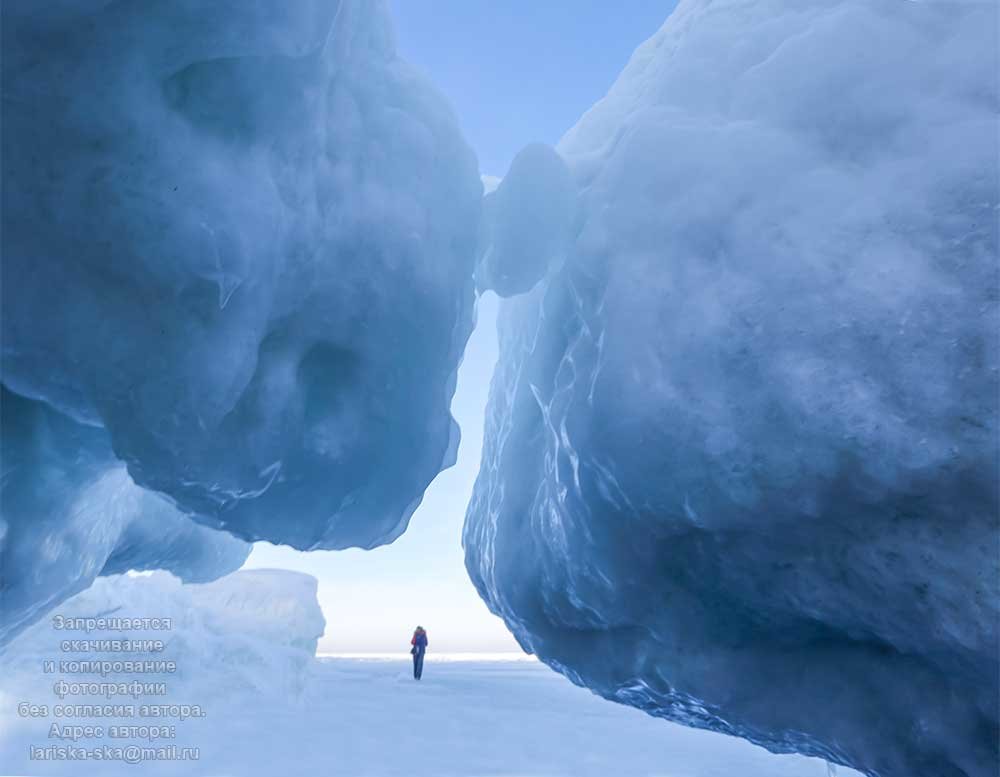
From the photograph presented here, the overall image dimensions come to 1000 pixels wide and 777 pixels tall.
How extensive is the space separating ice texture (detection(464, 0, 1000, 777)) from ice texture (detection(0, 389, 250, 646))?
102 inches

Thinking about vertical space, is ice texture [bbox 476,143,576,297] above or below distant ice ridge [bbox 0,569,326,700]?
above

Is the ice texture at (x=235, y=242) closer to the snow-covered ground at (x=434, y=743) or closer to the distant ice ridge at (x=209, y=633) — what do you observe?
the snow-covered ground at (x=434, y=743)

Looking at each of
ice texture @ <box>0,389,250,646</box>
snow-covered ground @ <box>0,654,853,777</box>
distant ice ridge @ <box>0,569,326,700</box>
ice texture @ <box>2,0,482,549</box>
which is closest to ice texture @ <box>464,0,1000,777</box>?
ice texture @ <box>2,0,482,549</box>

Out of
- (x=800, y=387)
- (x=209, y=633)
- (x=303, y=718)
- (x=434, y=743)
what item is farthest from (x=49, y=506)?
(x=209, y=633)

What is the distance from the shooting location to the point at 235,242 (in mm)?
2467

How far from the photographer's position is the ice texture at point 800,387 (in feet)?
6.80

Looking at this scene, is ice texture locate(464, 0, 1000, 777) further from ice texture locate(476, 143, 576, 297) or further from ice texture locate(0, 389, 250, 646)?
ice texture locate(0, 389, 250, 646)

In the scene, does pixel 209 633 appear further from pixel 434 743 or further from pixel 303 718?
pixel 434 743

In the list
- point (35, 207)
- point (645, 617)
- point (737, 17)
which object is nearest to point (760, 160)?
point (737, 17)

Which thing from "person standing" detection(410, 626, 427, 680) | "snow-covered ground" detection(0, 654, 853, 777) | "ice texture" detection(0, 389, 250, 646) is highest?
"person standing" detection(410, 626, 427, 680)

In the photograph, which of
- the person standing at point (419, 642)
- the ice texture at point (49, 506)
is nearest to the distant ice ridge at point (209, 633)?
the person standing at point (419, 642)

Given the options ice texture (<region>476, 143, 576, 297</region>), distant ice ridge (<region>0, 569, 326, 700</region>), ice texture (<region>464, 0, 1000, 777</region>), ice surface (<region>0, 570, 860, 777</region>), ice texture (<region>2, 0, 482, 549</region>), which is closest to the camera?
ice texture (<region>464, 0, 1000, 777</region>)

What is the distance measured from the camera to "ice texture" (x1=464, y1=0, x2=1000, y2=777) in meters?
2.07

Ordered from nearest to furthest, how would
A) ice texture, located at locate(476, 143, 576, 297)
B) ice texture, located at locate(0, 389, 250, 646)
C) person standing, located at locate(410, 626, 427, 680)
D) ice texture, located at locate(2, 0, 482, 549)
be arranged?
ice texture, located at locate(2, 0, 482, 549)
ice texture, located at locate(0, 389, 250, 646)
ice texture, located at locate(476, 143, 576, 297)
person standing, located at locate(410, 626, 427, 680)
